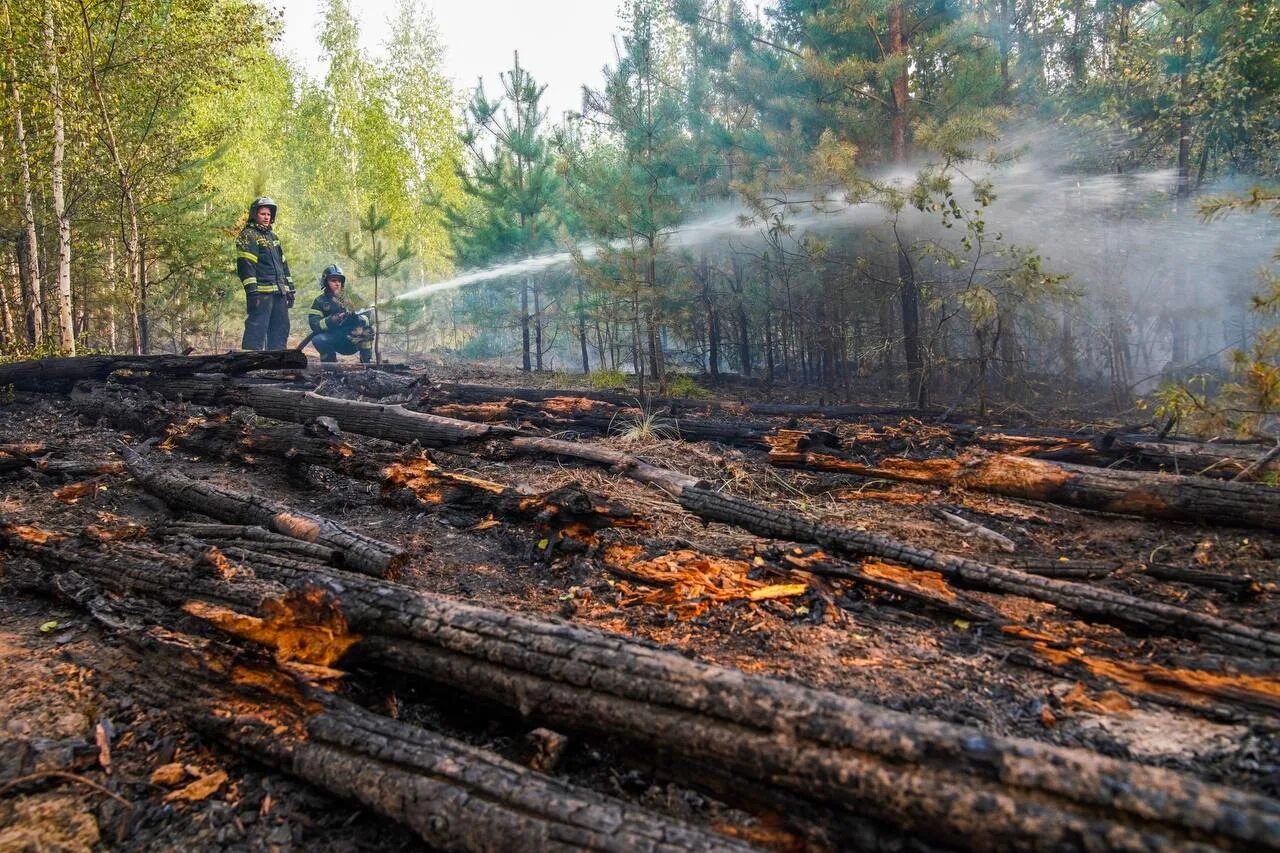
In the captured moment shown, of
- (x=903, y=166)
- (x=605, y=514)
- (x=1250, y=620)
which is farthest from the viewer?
(x=903, y=166)

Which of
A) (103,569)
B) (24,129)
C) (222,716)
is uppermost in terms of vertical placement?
(24,129)

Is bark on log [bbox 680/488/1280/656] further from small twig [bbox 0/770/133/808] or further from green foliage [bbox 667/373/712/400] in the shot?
green foliage [bbox 667/373/712/400]

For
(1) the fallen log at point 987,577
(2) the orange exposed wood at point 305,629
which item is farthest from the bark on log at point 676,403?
(2) the orange exposed wood at point 305,629

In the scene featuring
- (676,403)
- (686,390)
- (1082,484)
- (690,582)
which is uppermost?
(686,390)

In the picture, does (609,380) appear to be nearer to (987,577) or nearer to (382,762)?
(987,577)

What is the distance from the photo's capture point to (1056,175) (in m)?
13.8

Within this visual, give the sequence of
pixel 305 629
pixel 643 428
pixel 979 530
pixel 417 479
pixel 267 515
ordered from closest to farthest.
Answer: pixel 305 629 → pixel 267 515 → pixel 979 530 → pixel 417 479 → pixel 643 428

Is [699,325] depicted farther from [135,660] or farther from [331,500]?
[135,660]

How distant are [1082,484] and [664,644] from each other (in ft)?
14.1

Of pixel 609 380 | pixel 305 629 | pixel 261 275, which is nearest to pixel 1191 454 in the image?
pixel 305 629


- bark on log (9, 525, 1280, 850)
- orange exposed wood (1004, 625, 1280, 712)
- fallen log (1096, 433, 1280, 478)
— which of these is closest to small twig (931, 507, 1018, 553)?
orange exposed wood (1004, 625, 1280, 712)

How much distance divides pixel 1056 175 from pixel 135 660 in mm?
16204

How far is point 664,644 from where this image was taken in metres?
3.33

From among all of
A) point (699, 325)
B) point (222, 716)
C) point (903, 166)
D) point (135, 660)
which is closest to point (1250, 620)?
point (222, 716)
